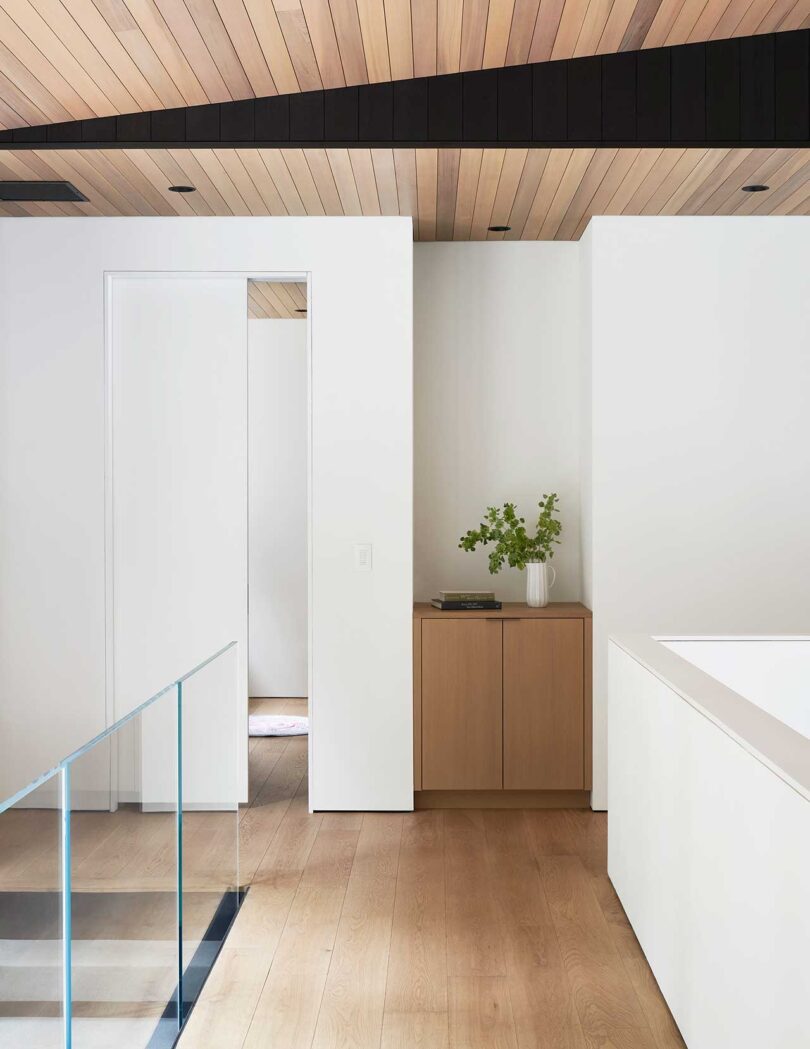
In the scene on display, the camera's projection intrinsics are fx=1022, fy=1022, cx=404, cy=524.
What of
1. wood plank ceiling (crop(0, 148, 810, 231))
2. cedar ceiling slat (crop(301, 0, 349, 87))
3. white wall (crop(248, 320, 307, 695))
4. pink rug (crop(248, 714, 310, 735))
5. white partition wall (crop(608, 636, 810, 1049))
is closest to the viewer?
white partition wall (crop(608, 636, 810, 1049))

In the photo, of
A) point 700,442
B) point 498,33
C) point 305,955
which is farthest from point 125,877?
point 700,442

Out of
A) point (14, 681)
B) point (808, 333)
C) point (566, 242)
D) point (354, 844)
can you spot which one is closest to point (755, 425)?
point (808, 333)

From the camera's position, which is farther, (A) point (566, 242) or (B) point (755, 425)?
(A) point (566, 242)

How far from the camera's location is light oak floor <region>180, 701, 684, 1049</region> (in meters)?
2.64

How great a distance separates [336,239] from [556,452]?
4.85 feet

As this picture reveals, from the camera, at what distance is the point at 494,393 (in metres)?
5.02

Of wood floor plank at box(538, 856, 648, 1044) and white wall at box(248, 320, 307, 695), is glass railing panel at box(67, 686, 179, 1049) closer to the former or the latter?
wood floor plank at box(538, 856, 648, 1044)

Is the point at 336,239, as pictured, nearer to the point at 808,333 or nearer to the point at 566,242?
the point at 566,242

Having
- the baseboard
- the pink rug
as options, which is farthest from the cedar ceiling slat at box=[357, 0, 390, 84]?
the pink rug

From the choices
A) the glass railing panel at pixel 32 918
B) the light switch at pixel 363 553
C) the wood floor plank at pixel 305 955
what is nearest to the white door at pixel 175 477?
the light switch at pixel 363 553

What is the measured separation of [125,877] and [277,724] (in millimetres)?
3806

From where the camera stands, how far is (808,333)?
4.46m

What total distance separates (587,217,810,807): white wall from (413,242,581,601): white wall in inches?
20.7

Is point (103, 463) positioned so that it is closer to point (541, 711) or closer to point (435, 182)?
point (435, 182)
